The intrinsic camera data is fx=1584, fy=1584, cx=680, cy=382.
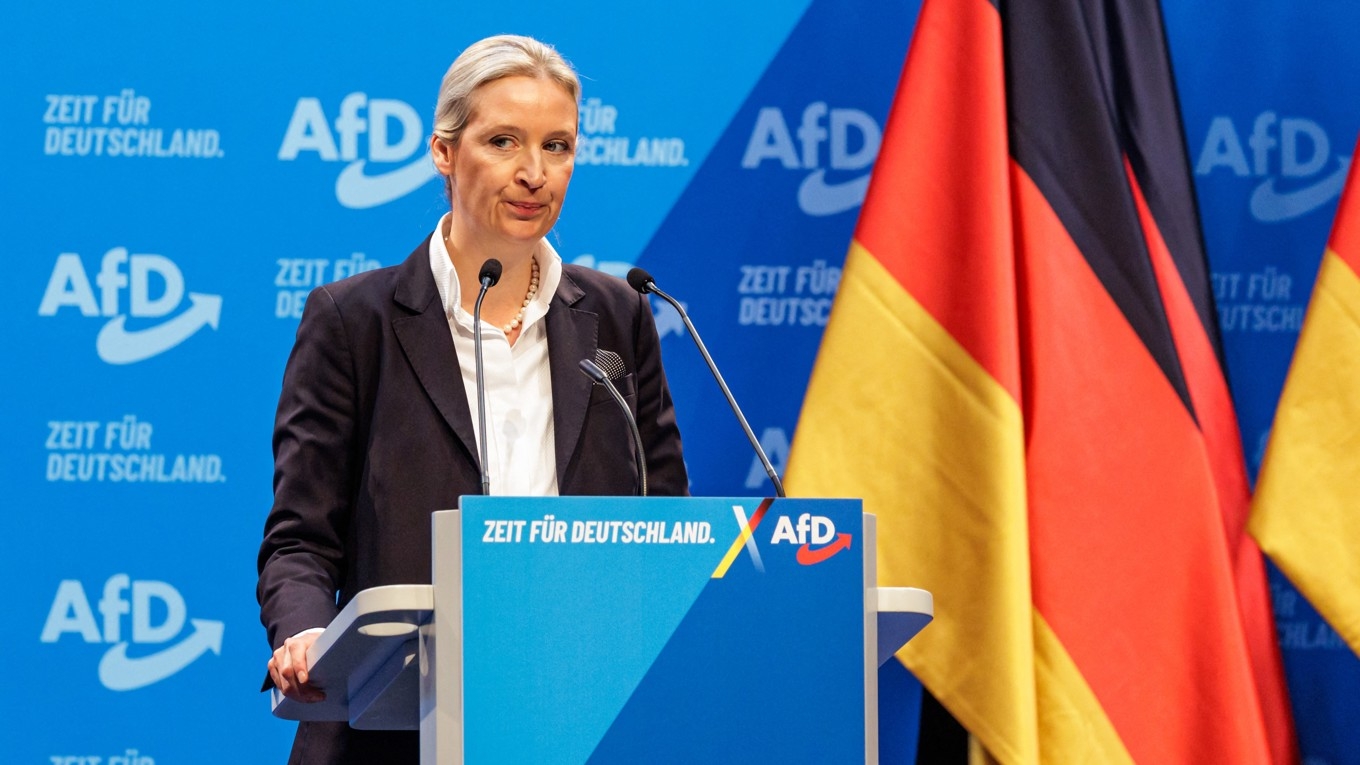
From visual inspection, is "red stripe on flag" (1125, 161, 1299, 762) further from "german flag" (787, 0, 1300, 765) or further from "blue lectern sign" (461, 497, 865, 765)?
"blue lectern sign" (461, 497, 865, 765)

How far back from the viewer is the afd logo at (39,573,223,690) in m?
3.28

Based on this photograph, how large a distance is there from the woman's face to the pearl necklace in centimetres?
11

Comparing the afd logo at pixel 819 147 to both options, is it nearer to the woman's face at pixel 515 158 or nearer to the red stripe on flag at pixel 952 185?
the red stripe on flag at pixel 952 185

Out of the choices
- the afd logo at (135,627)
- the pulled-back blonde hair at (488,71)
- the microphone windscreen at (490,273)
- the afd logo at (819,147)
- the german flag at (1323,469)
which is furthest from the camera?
the afd logo at (819,147)

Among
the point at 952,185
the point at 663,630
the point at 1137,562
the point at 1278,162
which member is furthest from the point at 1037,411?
the point at 663,630

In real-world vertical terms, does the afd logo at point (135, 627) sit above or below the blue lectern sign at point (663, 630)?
above

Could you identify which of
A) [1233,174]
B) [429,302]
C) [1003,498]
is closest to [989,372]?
[1003,498]

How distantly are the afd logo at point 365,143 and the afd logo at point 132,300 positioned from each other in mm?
367

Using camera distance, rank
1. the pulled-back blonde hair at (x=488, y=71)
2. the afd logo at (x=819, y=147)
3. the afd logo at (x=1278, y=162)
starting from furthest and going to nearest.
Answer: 1. the afd logo at (x=1278, y=162)
2. the afd logo at (x=819, y=147)
3. the pulled-back blonde hair at (x=488, y=71)

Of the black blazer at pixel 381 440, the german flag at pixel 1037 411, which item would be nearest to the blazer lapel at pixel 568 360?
the black blazer at pixel 381 440

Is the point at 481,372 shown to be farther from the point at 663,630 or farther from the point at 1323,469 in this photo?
the point at 1323,469

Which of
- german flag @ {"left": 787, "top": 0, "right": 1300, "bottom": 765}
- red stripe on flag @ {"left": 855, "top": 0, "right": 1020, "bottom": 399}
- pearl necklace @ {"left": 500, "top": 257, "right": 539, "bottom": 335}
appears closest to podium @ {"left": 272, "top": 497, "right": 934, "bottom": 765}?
pearl necklace @ {"left": 500, "top": 257, "right": 539, "bottom": 335}

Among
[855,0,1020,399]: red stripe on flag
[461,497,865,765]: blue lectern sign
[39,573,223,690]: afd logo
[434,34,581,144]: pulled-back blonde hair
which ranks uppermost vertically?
[855,0,1020,399]: red stripe on flag

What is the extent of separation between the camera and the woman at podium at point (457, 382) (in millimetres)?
2154
